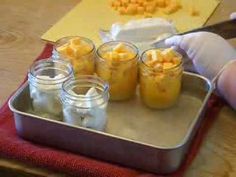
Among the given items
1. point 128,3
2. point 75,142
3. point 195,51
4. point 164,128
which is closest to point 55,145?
point 75,142

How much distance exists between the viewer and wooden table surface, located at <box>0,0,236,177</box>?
74 centimetres

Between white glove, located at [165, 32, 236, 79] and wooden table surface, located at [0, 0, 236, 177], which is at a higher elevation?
white glove, located at [165, 32, 236, 79]

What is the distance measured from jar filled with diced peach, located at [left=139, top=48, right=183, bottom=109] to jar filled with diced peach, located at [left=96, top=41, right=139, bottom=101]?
0.02 meters

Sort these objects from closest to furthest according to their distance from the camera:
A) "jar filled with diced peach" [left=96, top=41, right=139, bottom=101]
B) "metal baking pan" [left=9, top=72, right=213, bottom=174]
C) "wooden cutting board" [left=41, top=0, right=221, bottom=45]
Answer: "metal baking pan" [left=9, top=72, right=213, bottom=174]
"jar filled with diced peach" [left=96, top=41, right=139, bottom=101]
"wooden cutting board" [left=41, top=0, right=221, bottom=45]

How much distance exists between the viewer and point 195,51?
2.81 feet

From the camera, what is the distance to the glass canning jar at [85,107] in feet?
2.35

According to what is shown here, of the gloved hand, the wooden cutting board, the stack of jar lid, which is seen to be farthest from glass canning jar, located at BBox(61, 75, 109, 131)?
the wooden cutting board

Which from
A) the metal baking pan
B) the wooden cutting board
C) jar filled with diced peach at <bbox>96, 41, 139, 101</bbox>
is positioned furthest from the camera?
the wooden cutting board

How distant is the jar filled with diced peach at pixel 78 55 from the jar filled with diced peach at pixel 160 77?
8cm

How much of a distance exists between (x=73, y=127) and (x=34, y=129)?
6 centimetres

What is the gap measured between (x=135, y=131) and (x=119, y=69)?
0.09m

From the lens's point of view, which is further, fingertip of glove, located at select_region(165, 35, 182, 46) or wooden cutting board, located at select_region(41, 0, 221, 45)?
wooden cutting board, located at select_region(41, 0, 221, 45)

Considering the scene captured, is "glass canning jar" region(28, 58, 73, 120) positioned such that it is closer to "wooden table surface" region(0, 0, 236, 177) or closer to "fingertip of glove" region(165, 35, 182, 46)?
"wooden table surface" region(0, 0, 236, 177)

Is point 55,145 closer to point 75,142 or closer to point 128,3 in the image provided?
point 75,142
